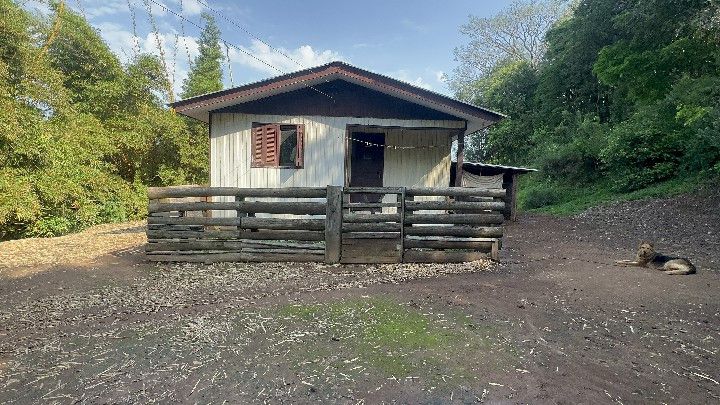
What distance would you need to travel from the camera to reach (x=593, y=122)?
2506cm

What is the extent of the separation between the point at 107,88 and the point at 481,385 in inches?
911

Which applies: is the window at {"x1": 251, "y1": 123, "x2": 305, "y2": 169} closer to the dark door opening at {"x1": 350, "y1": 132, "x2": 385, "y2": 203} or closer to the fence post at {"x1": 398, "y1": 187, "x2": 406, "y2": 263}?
the dark door opening at {"x1": 350, "y1": 132, "x2": 385, "y2": 203}

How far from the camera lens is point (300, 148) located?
432 inches

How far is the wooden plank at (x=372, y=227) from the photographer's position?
742 cm

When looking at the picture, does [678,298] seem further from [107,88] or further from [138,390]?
[107,88]

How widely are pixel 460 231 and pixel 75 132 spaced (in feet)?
57.2

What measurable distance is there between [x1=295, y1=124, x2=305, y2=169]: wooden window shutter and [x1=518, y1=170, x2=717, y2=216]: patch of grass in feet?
39.8

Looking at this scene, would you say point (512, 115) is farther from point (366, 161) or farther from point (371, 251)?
point (371, 251)

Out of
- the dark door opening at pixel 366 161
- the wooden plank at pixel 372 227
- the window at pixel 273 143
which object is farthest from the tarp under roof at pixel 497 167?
the wooden plank at pixel 372 227

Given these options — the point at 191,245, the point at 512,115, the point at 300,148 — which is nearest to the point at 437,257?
the point at 191,245

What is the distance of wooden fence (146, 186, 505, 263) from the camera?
743 centimetres

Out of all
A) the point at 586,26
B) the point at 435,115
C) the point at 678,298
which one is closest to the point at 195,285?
the point at 678,298

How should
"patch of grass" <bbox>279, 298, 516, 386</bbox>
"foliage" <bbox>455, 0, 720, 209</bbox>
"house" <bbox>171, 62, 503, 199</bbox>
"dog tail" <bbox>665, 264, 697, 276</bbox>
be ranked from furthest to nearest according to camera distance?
1. "foliage" <bbox>455, 0, 720, 209</bbox>
2. "house" <bbox>171, 62, 503, 199</bbox>
3. "dog tail" <bbox>665, 264, 697, 276</bbox>
4. "patch of grass" <bbox>279, 298, 516, 386</bbox>

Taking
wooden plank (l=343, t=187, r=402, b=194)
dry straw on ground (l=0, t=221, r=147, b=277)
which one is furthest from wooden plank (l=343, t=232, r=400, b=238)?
dry straw on ground (l=0, t=221, r=147, b=277)
